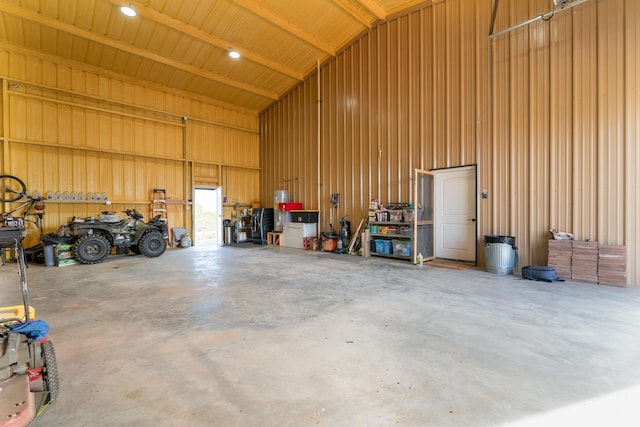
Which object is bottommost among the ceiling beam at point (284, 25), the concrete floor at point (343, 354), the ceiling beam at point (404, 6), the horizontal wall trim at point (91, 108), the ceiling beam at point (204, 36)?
the concrete floor at point (343, 354)

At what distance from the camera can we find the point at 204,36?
301 inches

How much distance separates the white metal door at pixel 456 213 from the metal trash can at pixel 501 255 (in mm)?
880

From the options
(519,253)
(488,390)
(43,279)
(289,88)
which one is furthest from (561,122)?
(43,279)

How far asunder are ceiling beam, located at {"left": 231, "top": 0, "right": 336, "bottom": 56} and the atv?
5.96 metres

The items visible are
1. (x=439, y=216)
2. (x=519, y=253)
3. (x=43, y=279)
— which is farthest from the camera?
(x=439, y=216)

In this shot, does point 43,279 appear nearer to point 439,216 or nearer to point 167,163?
point 167,163

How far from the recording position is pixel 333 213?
923cm

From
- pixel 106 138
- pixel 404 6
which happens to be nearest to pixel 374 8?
pixel 404 6

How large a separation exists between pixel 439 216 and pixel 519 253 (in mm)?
1847

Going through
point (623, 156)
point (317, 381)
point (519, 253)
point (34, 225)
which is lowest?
point (317, 381)

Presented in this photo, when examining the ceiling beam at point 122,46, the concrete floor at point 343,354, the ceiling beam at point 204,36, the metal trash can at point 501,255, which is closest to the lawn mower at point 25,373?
the concrete floor at point 343,354

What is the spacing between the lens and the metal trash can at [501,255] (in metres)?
5.35

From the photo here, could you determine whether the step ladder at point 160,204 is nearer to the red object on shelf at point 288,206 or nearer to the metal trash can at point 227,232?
the metal trash can at point 227,232

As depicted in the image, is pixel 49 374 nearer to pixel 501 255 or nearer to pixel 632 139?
pixel 501 255
